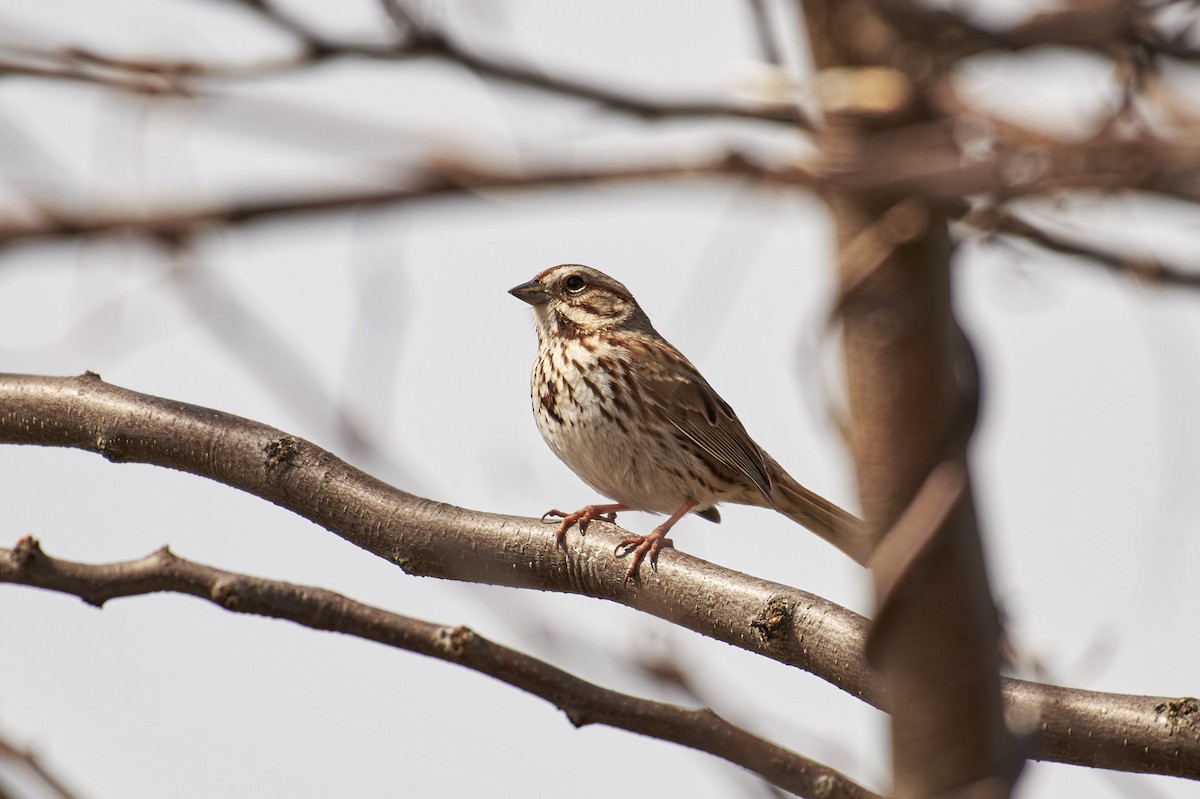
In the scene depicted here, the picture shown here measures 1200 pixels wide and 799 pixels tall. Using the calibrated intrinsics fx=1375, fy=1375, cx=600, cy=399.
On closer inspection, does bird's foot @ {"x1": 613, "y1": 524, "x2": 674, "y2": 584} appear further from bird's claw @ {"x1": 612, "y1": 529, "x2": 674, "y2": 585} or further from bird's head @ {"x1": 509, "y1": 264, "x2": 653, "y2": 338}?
bird's head @ {"x1": 509, "y1": 264, "x2": 653, "y2": 338}

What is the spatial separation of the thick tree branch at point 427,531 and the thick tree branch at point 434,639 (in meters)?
0.67

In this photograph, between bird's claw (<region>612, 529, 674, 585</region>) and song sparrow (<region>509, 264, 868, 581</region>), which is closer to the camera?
bird's claw (<region>612, 529, 674, 585</region>)

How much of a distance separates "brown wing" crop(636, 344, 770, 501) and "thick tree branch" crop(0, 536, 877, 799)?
3.34m

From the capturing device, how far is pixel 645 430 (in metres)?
5.61

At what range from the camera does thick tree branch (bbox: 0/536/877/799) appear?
2.13 metres

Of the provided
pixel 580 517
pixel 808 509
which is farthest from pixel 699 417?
pixel 580 517

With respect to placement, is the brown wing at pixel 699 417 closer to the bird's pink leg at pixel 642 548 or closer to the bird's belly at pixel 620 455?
the bird's belly at pixel 620 455

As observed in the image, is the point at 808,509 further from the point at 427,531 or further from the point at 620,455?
the point at 427,531

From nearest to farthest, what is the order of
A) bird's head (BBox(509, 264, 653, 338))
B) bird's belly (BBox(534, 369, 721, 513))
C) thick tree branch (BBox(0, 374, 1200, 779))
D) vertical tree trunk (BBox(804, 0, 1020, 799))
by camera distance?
vertical tree trunk (BBox(804, 0, 1020, 799)) → thick tree branch (BBox(0, 374, 1200, 779)) → bird's belly (BBox(534, 369, 721, 513)) → bird's head (BBox(509, 264, 653, 338))

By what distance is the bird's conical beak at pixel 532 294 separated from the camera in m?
6.26

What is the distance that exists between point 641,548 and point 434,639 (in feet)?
3.80

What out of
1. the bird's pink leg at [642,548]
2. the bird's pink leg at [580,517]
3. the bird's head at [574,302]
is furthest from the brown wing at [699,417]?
the bird's pink leg at [642,548]

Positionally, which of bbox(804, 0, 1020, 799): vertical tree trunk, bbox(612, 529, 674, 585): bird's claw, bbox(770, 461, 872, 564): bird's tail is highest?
bbox(770, 461, 872, 564): bird's tail

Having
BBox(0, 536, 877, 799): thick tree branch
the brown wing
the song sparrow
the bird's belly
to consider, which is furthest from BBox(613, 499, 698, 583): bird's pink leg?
the brown wing
